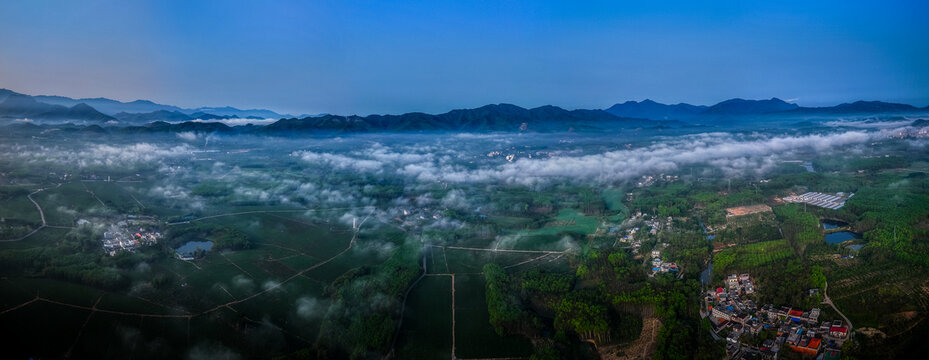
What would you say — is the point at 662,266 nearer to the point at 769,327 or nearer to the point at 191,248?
the point at 769,327

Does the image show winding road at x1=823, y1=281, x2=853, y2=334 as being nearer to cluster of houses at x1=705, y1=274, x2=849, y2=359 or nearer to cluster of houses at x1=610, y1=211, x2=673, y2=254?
cluster of houses at x1=705, y1=274, x2=849, y2=359

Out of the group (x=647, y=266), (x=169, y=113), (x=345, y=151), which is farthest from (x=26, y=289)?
(x=169, y=113)

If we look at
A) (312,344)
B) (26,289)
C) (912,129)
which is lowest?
(312,344)

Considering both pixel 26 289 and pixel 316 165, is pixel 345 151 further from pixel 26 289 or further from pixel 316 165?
pixel 26 289

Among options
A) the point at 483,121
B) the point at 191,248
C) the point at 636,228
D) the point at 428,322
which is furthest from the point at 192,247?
the point at 483,121

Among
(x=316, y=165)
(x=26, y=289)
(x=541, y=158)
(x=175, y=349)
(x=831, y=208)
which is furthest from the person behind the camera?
(x=541, y=158)

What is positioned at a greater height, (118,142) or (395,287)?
(118,142)

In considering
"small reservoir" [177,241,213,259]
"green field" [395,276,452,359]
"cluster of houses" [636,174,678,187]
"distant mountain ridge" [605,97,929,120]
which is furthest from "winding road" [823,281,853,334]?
"distant mountain ridge" [605,97,929,120]

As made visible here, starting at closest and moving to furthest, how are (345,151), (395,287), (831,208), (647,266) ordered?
(395,287), (647,266), (831,208), (345,151)
